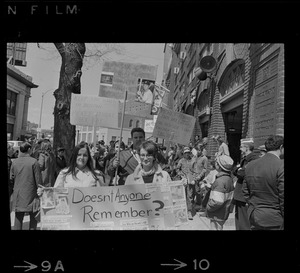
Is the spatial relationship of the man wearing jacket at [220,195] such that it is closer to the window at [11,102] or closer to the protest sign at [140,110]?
the protest sign at [140,110]

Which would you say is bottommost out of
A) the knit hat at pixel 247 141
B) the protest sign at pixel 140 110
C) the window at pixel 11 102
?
the knit hat at pixel 247 141

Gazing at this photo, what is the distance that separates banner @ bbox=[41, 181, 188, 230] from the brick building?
2.02 ft

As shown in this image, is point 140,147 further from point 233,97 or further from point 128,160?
point 233,97

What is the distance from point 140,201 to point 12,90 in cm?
103

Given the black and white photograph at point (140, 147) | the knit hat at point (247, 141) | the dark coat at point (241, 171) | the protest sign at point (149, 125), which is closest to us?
the black and white photograph at point (140, 147)

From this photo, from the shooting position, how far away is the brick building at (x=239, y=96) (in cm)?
202

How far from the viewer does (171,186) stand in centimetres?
231

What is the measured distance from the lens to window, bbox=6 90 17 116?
187cm

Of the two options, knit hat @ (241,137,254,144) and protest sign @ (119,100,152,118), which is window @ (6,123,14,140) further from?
knit hat @ (241,137,254,144)

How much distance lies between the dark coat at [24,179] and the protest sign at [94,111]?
0.52 m

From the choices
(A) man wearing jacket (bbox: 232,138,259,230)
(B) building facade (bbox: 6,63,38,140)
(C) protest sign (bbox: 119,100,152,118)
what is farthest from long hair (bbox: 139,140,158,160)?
(B) building facade (bbox: 6,63,38,140)

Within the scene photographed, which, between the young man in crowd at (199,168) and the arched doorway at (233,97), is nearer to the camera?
the arched doorway at (233,97)

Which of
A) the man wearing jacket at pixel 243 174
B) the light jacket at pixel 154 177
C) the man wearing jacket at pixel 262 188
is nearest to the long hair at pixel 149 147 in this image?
the light jacket at pixel 154 177
